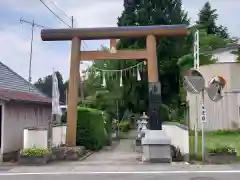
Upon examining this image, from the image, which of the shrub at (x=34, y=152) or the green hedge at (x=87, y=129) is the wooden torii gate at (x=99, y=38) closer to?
the shrub at (x=34, y=152)

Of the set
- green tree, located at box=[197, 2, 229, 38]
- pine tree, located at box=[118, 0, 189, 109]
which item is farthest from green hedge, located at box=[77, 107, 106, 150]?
green tree, located at box=[197, 2, 229, 38]

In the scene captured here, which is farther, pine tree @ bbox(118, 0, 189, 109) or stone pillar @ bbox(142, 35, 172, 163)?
pine tree @ bbox(118, 0, 189, 109)

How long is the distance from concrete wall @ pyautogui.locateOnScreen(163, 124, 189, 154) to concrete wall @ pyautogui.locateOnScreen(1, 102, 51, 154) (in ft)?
23.3

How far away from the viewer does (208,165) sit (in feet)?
51.6

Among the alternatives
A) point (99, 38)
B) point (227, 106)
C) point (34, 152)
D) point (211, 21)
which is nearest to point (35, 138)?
point (34, 152)

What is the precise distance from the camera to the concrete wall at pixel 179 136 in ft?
57.6

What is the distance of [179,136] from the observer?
19.1m

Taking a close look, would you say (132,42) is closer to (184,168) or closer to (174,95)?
(174,95)
